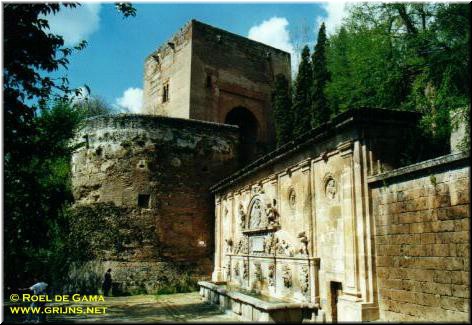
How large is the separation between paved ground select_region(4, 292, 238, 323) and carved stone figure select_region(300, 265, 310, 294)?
77.9 inches

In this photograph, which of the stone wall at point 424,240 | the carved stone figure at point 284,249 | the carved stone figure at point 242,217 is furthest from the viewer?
the carved stone figure at point 242,217

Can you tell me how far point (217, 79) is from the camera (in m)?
27.2

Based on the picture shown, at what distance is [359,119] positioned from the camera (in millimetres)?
8930

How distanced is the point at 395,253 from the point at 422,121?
3061mm

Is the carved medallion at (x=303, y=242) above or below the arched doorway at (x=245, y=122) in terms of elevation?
below

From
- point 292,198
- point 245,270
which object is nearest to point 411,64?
point 292,198

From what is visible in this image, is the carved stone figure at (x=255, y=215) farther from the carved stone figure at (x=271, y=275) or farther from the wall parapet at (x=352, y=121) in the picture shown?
the wall parapet at (x=352, y=121)

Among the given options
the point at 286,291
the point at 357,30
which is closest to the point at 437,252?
the point at 286,291

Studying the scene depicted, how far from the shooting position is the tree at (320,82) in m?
21.3

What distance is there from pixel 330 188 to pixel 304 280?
8.23 feet

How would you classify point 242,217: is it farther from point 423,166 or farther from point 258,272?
point 423,166

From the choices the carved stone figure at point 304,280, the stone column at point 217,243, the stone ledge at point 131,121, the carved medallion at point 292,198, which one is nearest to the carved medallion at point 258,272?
the carved medallion at point 292,198

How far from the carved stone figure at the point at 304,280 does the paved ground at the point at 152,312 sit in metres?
1.98

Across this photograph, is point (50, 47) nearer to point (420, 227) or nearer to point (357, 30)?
point (420, 227)
